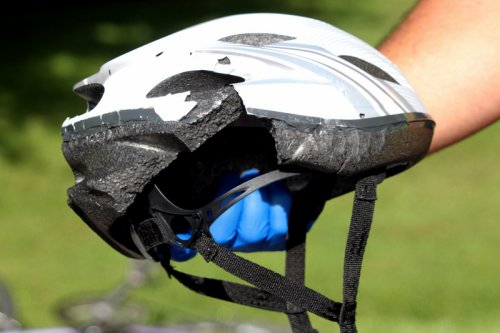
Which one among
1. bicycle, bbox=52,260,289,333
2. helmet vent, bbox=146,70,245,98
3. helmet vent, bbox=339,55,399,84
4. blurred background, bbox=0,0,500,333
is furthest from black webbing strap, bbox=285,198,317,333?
blurred background, bbox=0,0,500,333

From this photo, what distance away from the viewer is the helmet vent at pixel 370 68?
220cm

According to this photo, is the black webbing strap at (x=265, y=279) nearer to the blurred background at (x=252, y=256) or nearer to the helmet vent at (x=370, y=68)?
the helmet vent at (x=370, y=68)

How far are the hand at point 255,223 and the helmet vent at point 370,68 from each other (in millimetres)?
376

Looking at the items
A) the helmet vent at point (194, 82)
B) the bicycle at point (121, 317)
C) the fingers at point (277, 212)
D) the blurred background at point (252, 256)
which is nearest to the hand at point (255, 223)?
the fingers at point (277, 212)

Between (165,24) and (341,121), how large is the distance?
959cm

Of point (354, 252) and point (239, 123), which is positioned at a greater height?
point (239, 123)

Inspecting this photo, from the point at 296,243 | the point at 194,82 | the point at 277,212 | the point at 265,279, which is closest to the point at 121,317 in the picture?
the point at 296,243

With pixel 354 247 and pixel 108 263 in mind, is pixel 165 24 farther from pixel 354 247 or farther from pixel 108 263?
pixel 354 247

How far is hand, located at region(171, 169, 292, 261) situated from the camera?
2.24 metres

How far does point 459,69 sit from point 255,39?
0.65 meters

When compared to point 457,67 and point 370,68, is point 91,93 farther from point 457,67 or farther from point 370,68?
point 457,67

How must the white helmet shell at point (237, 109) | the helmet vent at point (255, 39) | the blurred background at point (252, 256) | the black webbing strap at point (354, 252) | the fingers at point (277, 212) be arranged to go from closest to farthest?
the white helmet shell at point (237, 109)
the black webbing strap at point (354, 252)
the helmet vent at point (255, 39)
the fingers at point (277, 212)
the blurred background at point (252, 256)

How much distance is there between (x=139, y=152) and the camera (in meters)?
1.95

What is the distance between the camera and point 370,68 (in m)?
2.22
